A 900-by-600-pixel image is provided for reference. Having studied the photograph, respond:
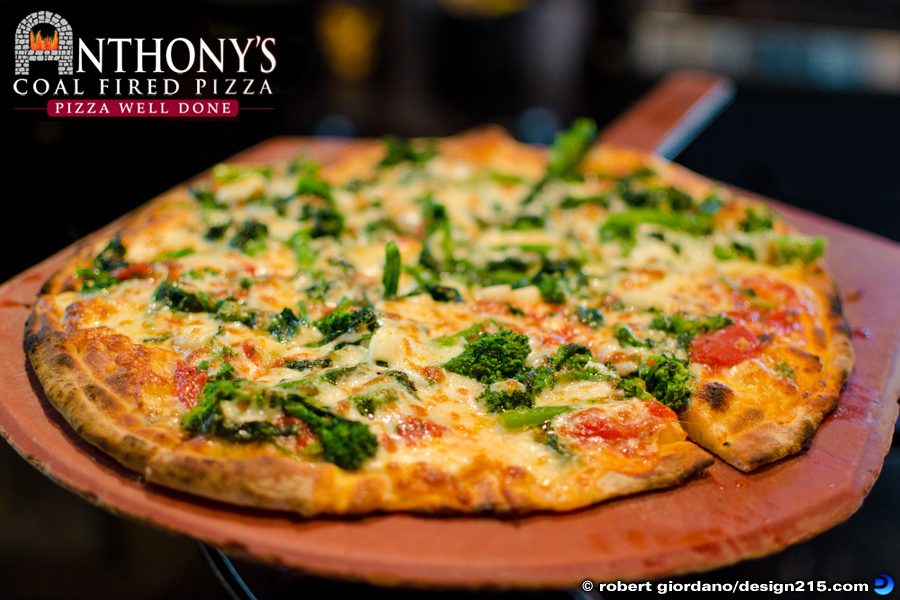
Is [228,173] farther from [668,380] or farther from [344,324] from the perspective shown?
[668,380]

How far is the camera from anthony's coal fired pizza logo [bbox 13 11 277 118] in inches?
176

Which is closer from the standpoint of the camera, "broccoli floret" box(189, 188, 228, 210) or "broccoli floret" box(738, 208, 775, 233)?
"broccoli floret" box(738, 208, 775, 233)

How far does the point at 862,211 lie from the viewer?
6.45m

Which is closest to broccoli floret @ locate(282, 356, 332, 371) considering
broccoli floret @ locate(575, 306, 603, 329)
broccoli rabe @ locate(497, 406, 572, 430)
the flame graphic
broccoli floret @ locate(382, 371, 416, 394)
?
broccoli floret @ locate(382, 371, 416, 394)

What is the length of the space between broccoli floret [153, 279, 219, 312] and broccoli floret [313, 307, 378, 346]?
1.96 feet

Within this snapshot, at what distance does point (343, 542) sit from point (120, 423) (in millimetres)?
1092

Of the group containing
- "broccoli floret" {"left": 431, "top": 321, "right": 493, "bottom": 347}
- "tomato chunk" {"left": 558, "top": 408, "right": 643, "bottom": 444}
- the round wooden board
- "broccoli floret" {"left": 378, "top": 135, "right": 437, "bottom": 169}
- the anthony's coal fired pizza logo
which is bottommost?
the round wooden board

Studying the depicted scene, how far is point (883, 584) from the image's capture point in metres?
3.52

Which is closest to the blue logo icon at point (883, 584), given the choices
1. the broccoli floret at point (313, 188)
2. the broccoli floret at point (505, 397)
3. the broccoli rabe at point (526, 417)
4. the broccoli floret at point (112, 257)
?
the broccoli rabe at point (526, 417)

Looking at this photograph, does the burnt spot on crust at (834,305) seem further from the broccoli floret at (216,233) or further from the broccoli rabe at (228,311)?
the broccoli floret at (216,233)

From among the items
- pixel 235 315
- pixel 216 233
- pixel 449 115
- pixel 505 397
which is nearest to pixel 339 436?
pixel 505 397

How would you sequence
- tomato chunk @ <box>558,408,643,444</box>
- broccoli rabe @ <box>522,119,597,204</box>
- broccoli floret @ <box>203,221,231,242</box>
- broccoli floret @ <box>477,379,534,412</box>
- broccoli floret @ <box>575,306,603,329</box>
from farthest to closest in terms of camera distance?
1. broccoli rabe @ <box>522,119,597,204</box>
2. broccoli floret @ <box>203,221,231,242</box>
3. broccoli floret @ <box>575,306,603,329</box>
4. broccoli floret @ <box>477,379,534,412</box>
5. tomato chunk @ <box>558,408,643,444</box>

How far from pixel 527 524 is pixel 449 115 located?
36.4 feet

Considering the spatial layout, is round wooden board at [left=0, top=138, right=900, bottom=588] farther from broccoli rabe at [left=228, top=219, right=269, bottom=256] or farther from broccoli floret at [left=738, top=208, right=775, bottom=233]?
broccoli floret at [left=738, top=208, right=775, bottom=233]
